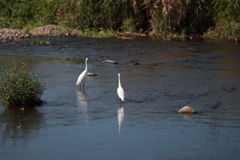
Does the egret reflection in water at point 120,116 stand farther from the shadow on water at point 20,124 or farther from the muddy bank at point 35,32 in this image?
the muddy bank at point 35,32

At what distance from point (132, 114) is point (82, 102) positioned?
4.91 feet

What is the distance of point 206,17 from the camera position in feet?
84.4

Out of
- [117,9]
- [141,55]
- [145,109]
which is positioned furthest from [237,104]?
[117,9]

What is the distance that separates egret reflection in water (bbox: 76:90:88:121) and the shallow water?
0.02 m

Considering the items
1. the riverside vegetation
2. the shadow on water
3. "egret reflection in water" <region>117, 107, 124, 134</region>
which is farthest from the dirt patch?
"egret reflection in water" <region>117, 107, 124, 134</region>

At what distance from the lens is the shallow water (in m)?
6.78

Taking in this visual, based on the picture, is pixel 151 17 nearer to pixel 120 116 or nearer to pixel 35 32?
pixel 35 32

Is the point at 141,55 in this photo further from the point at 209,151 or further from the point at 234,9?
the point at 209,151

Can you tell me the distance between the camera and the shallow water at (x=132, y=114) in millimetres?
6781

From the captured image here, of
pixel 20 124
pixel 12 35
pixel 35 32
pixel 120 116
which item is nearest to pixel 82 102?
pixel 120 116

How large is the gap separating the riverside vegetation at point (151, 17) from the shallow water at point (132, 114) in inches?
303

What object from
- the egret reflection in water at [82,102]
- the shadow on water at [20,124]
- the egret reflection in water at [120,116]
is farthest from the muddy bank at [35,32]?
the egret reflection in water at [120,116]

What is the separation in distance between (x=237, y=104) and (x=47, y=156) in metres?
4.86

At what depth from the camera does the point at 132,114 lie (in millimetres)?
8773
